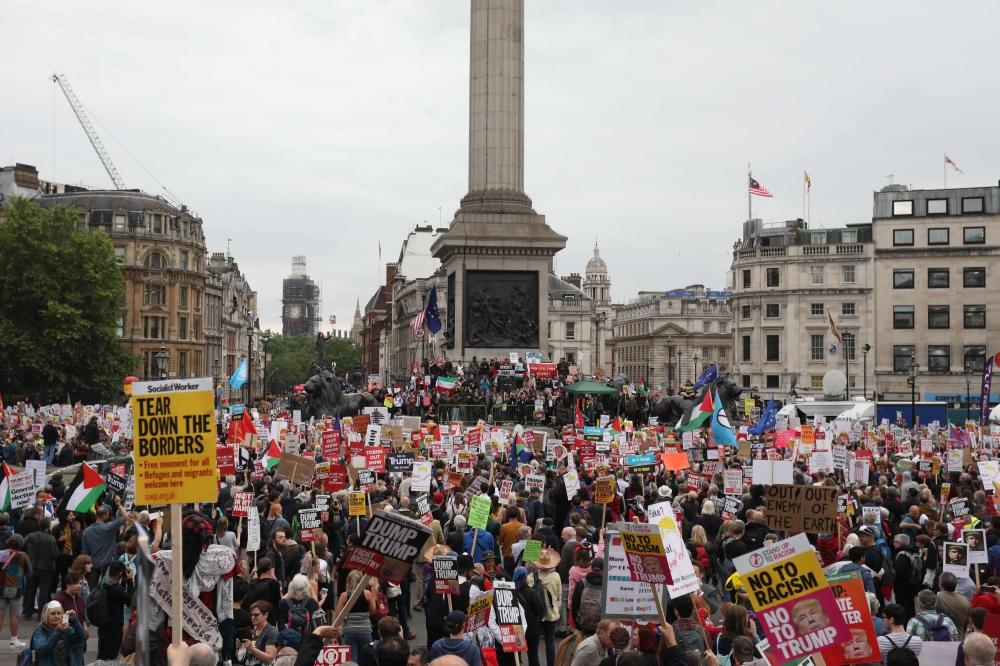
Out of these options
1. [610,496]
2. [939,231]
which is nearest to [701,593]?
[610,496]

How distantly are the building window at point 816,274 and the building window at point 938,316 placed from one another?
8729mm

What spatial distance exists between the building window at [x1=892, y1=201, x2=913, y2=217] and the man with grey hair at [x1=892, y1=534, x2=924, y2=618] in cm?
7711

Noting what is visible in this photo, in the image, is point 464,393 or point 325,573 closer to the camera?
point 325,573

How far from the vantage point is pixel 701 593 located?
37.1 ft

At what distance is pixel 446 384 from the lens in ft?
138

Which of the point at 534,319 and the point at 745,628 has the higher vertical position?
the point at 534,319

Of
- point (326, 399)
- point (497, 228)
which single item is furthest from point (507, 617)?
point (497, 228)

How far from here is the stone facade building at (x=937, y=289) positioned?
83438 millimetres

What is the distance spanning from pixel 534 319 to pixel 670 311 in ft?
368

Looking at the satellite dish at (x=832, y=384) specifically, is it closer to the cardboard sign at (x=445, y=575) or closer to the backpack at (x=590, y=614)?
the cardboard sign at (x=445, y=575)

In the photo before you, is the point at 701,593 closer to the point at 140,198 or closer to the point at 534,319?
the point at 534,319

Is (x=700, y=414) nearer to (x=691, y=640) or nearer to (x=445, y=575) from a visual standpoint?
(x=445, y=575)

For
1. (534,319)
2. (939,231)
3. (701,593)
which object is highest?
(939,231)

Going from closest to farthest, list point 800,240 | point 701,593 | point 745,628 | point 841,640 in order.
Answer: point 841,640 < point 745,628 < point 701,593 < point 800,240
